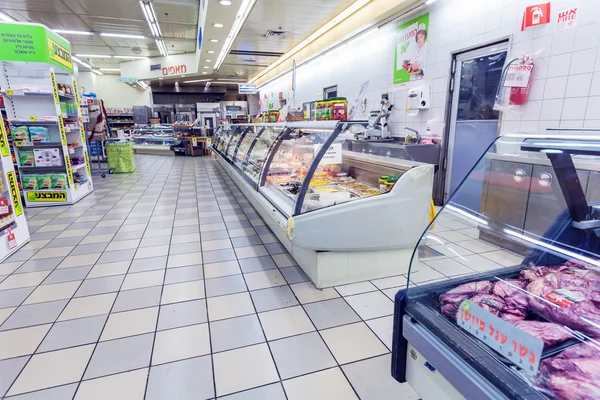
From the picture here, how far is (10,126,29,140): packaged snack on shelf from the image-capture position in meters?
5.21

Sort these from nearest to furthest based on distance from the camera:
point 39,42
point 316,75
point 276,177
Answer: point 276,177 < point 39,42 < point 316,75

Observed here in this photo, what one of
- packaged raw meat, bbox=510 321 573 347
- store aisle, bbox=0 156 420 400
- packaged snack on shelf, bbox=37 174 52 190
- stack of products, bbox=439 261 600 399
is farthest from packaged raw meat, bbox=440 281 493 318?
packaged snack on shelf, bbox=37 174 52 190

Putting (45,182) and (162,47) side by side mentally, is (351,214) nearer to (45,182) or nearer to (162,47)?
(45,182)

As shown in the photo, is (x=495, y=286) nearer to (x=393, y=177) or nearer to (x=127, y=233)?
(x=393, y=177)

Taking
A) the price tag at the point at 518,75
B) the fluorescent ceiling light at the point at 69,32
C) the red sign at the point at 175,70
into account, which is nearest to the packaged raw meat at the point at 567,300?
the price tag at the point at 518,75

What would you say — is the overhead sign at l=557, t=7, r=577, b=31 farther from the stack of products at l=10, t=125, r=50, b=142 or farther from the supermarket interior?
the stack of products at l=10, t=125, r=50, b=142

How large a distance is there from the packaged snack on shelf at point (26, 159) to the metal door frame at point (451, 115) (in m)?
6.78

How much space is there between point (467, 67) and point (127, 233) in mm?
5135

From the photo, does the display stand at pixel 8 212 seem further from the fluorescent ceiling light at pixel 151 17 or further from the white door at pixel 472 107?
the fluorescent ceiling light at pixel 151 17

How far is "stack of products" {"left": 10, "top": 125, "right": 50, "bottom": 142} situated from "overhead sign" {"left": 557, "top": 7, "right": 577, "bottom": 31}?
7296 millimetres

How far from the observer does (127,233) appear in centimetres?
409

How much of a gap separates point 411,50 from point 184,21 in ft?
24.0

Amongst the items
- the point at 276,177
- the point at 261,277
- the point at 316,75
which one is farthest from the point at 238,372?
the point at 316,75

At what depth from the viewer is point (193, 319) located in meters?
2.29
